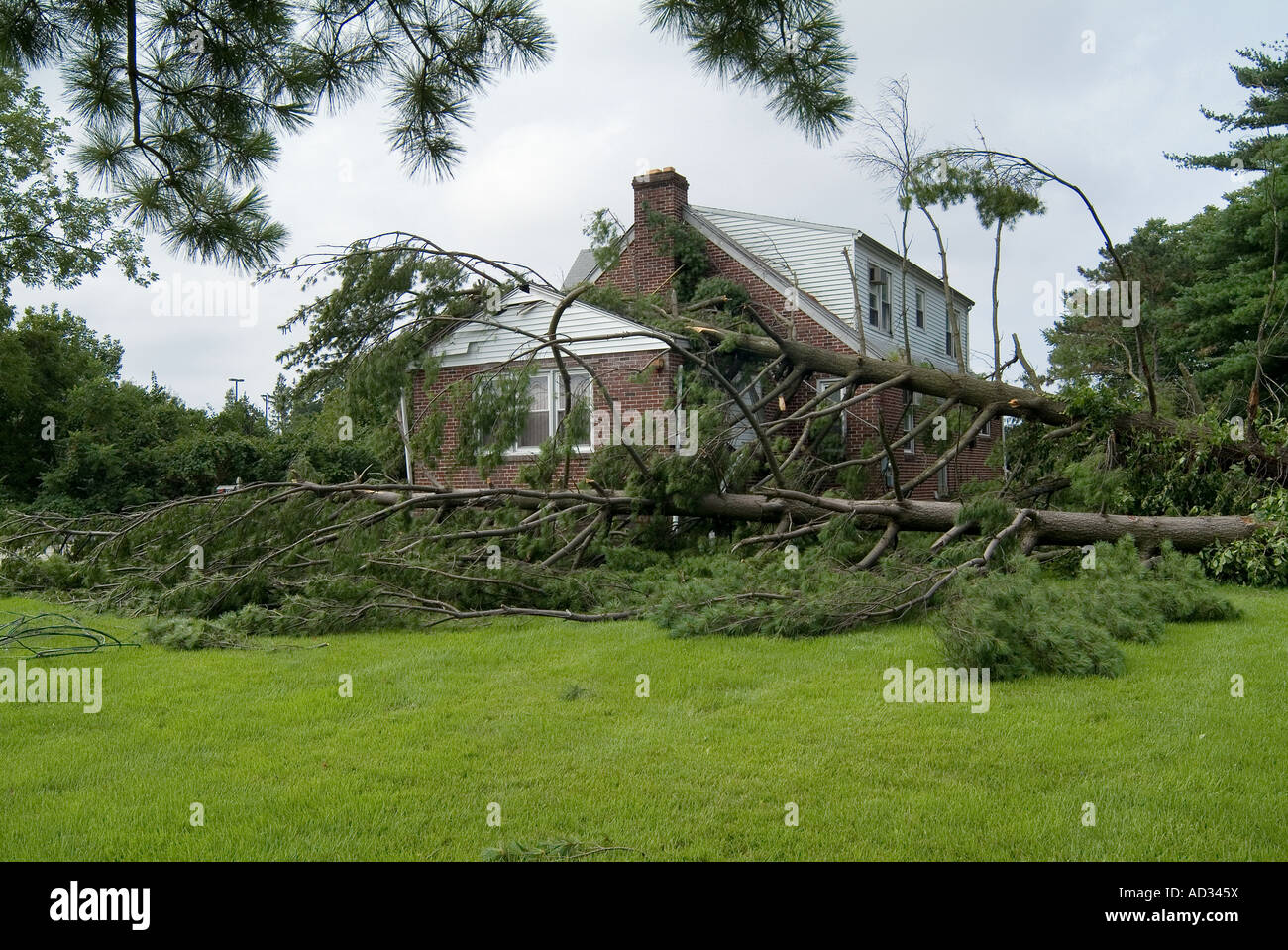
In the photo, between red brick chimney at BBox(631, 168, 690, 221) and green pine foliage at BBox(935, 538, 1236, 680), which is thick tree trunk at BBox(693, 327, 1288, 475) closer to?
green pine foliage at BBox(935, 538, 1236, 680)

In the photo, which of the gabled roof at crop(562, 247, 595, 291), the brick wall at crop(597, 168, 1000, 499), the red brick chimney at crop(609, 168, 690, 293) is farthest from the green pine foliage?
the gabled roof at crop(562, 247, 595, 291)

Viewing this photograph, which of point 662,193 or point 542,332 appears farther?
point 662,193

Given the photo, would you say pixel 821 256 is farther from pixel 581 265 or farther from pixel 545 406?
pixel 581 265

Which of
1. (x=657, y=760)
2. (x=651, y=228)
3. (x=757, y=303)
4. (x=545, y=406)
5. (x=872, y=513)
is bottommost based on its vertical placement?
(x=657, y=760)

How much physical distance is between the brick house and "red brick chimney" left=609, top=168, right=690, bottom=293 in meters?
0.02

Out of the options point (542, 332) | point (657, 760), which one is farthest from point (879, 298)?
point (657, 760)

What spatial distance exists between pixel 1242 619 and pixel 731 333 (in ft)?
19.2

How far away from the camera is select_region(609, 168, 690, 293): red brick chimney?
19.6 metres

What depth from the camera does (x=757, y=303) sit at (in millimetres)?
18562

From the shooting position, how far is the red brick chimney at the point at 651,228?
1959 centimetres

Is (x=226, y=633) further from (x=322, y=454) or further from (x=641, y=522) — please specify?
(x=322, y=454)

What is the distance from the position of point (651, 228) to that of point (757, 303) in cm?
283
